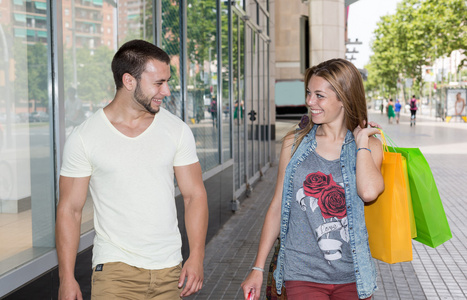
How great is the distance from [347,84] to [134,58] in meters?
0.84

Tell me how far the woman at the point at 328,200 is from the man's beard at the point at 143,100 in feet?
1.89

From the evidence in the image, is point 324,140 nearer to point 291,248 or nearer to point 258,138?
point 291,248

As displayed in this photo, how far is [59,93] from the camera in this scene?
3.60 metres

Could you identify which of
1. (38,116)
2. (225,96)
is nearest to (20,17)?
(38,116)

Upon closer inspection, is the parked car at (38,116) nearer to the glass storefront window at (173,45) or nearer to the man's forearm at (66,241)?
the man's forearm at (66,241)

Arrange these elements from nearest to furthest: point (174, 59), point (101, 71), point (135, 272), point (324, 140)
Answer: point (135, 272)
point (324, 140)
point (101, 71)
point (174, 59)

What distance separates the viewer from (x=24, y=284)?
312 cm

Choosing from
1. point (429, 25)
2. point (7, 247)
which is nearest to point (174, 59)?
point (7, 247)

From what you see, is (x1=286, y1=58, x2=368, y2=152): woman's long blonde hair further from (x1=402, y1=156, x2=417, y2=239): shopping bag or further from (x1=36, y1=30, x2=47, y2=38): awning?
(x1=36, y1=30, x2=47, y2=38): awning

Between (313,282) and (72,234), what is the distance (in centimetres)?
93

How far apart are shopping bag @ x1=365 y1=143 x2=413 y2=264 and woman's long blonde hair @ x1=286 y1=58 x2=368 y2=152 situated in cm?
22

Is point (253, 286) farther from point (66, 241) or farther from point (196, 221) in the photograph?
point (66, 241)

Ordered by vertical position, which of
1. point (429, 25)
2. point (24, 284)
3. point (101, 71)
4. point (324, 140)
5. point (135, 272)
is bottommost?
point (24, 284)

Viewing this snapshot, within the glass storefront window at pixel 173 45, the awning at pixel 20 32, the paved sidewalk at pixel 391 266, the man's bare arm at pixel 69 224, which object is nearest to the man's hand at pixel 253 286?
the man's bare arm at pixel 69 224
